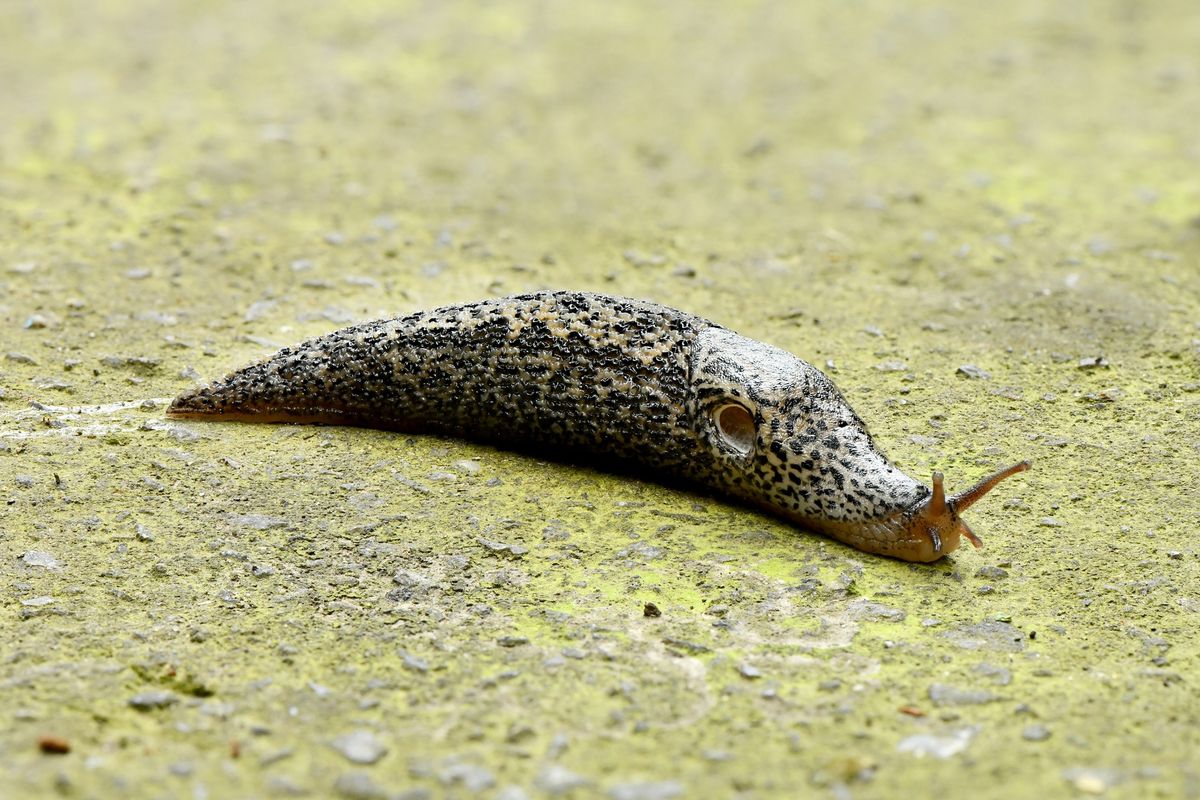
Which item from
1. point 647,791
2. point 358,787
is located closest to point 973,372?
point 647,791

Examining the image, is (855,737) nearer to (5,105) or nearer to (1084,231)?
(1084,231)

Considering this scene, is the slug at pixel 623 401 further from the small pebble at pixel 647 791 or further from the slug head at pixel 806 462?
the small pebble at pixel 647 791

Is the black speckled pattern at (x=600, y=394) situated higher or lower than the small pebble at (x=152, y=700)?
higher

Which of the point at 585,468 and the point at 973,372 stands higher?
the point at 973,372

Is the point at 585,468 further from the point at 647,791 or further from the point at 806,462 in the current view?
the point at 647,791

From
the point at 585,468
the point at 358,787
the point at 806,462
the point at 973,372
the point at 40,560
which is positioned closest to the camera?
the point at 358,787

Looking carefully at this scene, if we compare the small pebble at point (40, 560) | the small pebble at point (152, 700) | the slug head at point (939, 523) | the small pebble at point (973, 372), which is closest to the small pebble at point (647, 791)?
the small pebble at point (152, 700)
